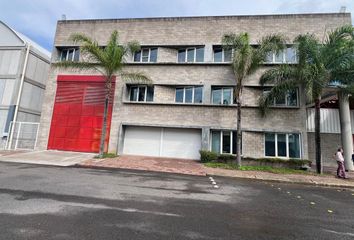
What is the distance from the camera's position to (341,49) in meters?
12.5

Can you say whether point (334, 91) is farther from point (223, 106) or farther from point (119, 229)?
point (119, 229)

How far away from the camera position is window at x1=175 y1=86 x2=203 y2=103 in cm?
1722

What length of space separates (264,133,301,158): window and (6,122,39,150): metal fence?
17.7 metres

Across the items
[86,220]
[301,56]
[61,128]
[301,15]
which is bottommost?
[86,220]

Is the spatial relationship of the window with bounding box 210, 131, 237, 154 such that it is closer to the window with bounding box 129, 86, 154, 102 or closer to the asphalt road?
the window with bounding box 129, 86, 154, 102

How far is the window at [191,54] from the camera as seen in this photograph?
58.9 feet

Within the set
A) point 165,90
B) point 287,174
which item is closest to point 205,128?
point 165,90

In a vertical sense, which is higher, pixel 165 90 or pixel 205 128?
pixel 165 90

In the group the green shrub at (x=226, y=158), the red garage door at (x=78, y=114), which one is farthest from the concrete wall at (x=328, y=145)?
the red garage door at (x=78, y=114)

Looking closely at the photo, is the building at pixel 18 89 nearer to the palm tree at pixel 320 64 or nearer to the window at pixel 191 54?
the window at pixel 191 54

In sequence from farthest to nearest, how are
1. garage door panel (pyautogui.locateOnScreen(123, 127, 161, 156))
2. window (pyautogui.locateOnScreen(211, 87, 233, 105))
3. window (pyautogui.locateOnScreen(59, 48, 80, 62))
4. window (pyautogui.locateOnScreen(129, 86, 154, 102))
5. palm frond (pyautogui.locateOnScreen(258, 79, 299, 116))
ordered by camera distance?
window (pyautogui.locateOnScreen(59, 48, 80, 62)) < window (pyautogui.locateOnScreen(129, 86, 154, 102)) < garage door panel (pyautogui.locateOnScreen(123, 127, 161, 156)) < window (pyautogui.locateOnScreen(211, 87, 233, 105)) < palm frond (pyautogui.locateOnScreen(258, 79, 299, 116))

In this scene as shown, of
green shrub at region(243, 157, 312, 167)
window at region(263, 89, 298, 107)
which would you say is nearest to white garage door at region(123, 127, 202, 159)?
green shrub at region(243, 157, 312, 167)

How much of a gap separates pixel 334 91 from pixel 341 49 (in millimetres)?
2921

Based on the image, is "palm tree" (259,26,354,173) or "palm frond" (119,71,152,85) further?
"palm frond" (119,71,152,85)
